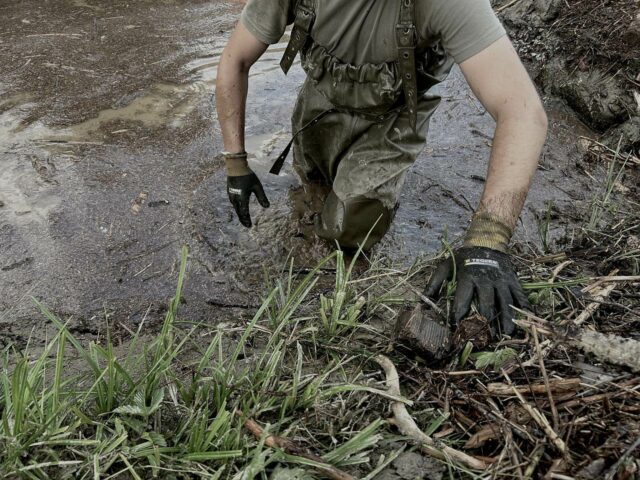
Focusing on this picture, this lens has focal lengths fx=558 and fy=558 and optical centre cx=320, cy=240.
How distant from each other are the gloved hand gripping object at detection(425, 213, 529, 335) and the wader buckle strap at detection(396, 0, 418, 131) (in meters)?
0.74

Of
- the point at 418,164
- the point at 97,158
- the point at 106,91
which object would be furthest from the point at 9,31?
the point at 418,164

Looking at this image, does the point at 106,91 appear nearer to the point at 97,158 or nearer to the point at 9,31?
the point at 97,158

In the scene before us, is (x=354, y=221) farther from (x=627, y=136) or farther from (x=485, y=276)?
(x=627, y=136)

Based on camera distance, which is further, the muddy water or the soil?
the muddy water

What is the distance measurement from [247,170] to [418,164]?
1323mm

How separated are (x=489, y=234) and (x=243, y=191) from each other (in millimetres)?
1461

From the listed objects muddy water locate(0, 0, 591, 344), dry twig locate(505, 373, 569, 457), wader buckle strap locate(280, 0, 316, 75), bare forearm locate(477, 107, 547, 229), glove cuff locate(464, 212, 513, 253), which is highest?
wader buckle strap locate(280, 0, 316, 75)

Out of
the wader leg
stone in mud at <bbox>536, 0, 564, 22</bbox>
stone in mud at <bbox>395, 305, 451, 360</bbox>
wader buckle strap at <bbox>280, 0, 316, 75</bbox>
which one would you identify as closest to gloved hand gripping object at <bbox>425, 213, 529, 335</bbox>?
stone in mud at <bbox>395, 305, 451, 360</bbox>

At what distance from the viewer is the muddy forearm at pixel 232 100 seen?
3.02 meters

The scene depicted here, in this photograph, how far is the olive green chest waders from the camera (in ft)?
9.01

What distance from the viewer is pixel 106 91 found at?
436 cm

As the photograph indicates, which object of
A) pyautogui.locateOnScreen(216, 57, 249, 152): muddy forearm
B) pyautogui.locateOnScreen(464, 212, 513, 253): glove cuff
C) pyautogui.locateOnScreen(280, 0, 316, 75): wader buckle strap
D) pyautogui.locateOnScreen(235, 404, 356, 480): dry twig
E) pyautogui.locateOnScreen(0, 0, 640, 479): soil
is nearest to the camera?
pyautogui.locateOnScreen(235, 404, 356, 480): dry twig

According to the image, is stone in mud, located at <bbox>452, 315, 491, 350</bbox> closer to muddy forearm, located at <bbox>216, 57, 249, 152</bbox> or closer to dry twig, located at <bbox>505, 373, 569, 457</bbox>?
dry twig, located at <bbox>505, 373, 569, 457</bbox>

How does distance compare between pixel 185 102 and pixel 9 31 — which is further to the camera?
pixel 9 31
